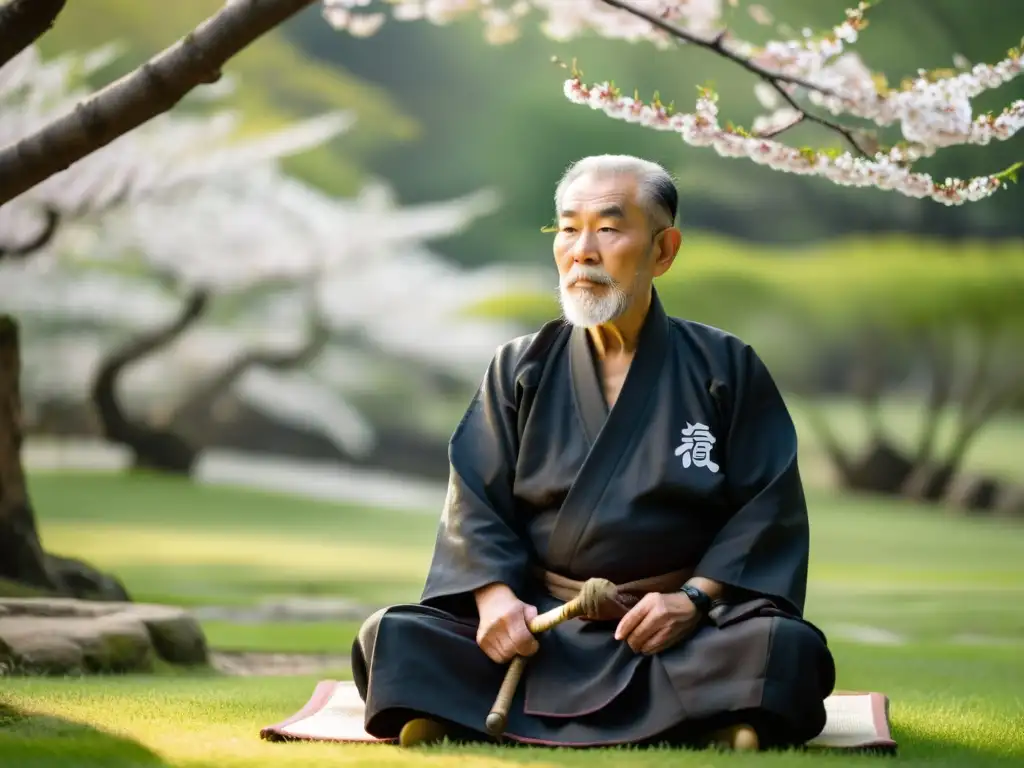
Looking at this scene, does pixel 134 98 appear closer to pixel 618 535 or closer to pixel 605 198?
pixel 605 198

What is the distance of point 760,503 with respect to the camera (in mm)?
2609

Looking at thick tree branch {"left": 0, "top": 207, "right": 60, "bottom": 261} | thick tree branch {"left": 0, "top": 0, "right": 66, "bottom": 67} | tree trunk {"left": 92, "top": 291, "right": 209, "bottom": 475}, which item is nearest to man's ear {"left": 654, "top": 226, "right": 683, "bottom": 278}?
thick tree branch {"left": 0, "top": 0, "right": 66, "bottom": 67}

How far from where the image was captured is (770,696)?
2.40 metres

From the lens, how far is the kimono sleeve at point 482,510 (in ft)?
8.53

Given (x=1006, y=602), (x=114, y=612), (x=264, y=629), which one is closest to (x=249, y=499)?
(x=264, y=629)

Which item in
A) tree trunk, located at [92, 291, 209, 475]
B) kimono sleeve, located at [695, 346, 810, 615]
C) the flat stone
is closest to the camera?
kimono sleeve, located at [695, 346, 810, 615]

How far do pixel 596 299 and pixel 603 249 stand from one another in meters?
0.09

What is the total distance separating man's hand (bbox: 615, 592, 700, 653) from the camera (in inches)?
97.8

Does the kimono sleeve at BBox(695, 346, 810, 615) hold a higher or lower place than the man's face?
lower

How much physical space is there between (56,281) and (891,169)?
24.1 feet

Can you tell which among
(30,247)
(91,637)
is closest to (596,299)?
(91,637)

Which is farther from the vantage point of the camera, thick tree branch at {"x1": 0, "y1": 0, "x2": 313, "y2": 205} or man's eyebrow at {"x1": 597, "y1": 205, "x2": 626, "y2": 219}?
man's eyebrow at {"x1": 597, "y1": 205, "x2": 626, "y2": 219}

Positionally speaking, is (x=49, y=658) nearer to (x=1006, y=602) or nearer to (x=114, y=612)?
(x=114, y=612)

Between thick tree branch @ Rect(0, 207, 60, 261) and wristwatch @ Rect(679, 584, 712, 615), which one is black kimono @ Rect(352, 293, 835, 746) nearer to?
wristwatch @ Rect(679, 584, 712, 615)
